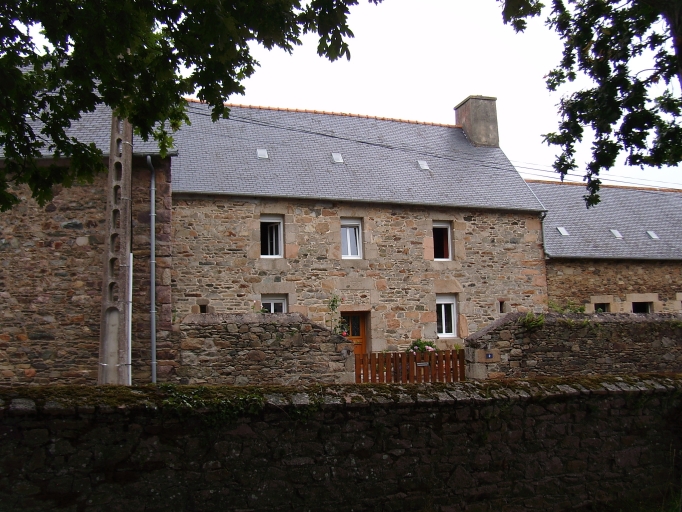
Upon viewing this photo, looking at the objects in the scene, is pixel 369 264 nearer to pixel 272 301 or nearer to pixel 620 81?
pixel 272 301

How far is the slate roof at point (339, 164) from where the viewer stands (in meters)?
15.1

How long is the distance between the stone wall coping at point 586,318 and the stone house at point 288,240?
16.1 feet

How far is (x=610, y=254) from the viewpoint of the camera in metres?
18.2

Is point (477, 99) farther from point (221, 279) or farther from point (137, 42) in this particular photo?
point (137, 42)

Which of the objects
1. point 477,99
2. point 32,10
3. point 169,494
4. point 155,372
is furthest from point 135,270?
point 477,99

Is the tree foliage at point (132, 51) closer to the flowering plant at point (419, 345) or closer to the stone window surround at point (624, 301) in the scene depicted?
the flowering plant at point (419, 345)

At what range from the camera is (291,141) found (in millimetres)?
17094

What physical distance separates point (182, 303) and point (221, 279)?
1.03 metres

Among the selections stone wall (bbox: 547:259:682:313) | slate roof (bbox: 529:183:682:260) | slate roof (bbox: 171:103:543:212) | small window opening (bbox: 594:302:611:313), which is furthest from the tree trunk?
small window opening (bbox: 594:302:611:313)

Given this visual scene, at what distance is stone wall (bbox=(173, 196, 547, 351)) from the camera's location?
1406 cm

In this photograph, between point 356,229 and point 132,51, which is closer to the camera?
point 132,51

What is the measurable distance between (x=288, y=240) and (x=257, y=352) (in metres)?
5.20

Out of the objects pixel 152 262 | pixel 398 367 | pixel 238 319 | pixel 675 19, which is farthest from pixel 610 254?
pixel 675 19

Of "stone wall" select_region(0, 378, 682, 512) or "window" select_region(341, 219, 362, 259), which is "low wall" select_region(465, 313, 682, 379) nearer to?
"stone wall" select_region(0, 378, 682, 512)
